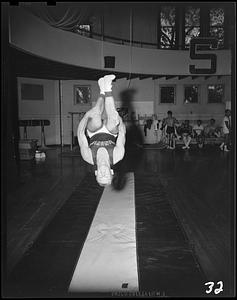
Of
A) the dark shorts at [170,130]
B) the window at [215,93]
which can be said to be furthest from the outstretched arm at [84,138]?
the window at [215,93]

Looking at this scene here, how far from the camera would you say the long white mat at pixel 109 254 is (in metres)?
Answer: 3.03

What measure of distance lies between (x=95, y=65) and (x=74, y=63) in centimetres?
97

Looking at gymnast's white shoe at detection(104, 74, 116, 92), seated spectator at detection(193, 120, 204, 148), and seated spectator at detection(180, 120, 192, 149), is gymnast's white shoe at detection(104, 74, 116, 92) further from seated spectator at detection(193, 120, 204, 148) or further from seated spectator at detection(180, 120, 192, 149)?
seated spectator at detection(193, 120, 204, 148)

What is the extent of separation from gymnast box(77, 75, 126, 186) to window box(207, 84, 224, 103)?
34.2 feet

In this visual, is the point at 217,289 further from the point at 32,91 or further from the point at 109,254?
the point at 32,91

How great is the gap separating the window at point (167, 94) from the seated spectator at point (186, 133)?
1.22 meters

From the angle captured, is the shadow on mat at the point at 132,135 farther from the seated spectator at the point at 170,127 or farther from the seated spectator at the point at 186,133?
the seated spectator at the point at 186,133

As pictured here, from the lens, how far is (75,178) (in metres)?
7.57

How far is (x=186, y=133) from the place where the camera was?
12.3 metres

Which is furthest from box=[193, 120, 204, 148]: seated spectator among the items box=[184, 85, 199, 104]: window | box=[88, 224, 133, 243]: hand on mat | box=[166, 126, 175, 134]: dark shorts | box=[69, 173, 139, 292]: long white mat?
box=[88, 224, 133, 243]: hand on mat

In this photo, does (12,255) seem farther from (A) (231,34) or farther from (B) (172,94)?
(B) (172,94)

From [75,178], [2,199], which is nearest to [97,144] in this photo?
[2,199]

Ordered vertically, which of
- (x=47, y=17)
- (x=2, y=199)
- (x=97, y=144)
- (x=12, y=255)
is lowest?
(x=12, y=255)

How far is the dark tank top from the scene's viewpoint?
3.52 meters
